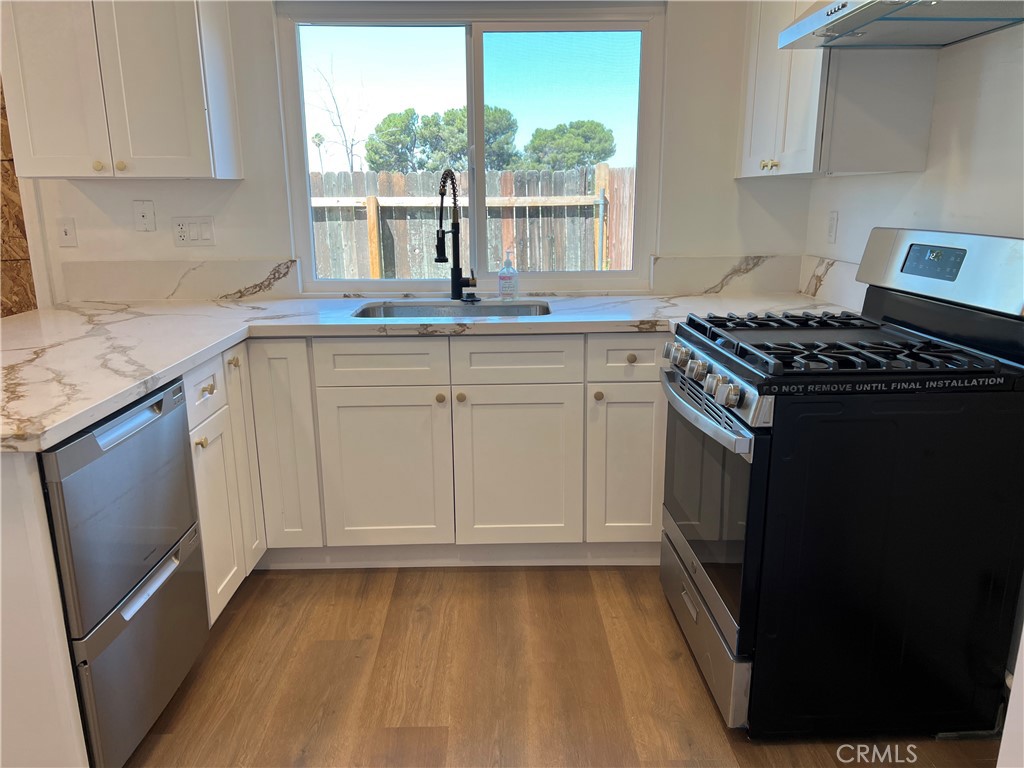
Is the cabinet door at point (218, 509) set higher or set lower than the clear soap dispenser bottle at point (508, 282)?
lower

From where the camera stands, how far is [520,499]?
2484 millimetres

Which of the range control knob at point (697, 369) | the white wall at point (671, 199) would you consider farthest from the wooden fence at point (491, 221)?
the range control knob at point (697, 369)

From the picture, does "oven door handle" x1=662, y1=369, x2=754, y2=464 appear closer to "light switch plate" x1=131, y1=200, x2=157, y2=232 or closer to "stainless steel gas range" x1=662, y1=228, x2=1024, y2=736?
"stainless steel gas range" x1=662, y1=228, x2=1024, y2=736

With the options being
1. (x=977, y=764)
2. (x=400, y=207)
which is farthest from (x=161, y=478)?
(x=977, y=764)

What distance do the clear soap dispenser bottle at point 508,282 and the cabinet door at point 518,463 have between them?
58 centimetres

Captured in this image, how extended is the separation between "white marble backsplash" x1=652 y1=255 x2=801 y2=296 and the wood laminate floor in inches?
45.3

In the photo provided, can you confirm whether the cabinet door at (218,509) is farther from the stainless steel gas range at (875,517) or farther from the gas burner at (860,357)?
the gas burner at (860,357)

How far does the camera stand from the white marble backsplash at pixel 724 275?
2.88 metres

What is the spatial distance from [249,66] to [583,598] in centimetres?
230

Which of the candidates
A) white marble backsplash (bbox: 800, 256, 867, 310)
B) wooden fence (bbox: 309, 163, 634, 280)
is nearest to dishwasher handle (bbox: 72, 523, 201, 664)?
wooden fence (bbox: 309, 163, 634, 280)

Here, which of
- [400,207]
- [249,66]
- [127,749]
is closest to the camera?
[127,749]

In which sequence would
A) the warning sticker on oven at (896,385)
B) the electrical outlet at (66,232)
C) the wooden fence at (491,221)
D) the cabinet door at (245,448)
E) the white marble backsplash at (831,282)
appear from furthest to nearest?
the wooden fence at (491,221)
the electrical outlet at (66,232)
the white marble backsplash at (831,282)
the cabinet door at (245,448)
the warning sticker on oven at (896,385)

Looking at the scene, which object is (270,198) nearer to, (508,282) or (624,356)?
(508,282)

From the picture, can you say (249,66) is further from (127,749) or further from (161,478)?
(127,749)
